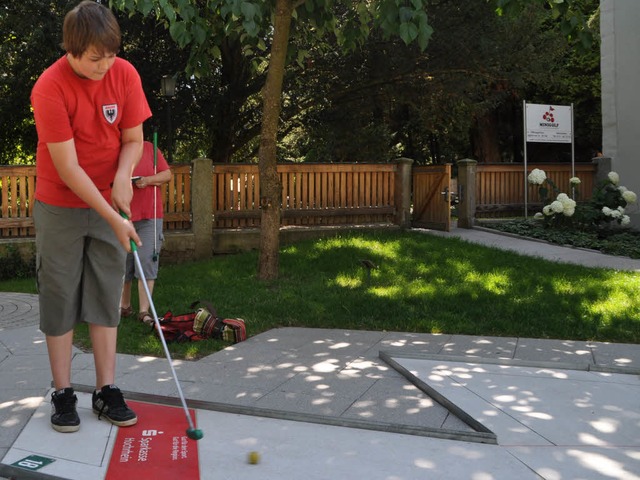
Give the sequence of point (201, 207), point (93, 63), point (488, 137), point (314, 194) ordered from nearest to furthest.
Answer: point (93, 63), point (201, 207), point (314, 194), point (488, 137)

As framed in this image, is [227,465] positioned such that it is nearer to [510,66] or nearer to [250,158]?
[510,66]

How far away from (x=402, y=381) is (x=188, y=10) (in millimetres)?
4168

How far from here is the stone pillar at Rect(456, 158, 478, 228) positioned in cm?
1487

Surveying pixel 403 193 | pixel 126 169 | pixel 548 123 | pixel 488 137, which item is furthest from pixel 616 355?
pixel 488 137

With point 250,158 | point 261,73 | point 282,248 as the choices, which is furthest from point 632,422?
point 250,158

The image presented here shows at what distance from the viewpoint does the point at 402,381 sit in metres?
4.91

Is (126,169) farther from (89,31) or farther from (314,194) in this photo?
(314,194)

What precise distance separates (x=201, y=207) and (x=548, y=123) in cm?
831

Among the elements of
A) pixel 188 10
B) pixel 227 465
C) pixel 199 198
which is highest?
pixel 188 10

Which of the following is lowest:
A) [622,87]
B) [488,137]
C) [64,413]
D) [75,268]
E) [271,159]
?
[64,413]

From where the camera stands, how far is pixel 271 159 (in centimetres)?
918

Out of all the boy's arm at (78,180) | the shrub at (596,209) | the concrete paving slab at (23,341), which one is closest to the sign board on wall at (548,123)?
the shrub at (596,209)

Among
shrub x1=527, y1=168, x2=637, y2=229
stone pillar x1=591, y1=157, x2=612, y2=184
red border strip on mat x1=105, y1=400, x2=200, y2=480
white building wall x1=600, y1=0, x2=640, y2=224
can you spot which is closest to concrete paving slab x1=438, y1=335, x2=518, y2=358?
red border strip on mat x1=105, y1=400, x2=200, y2=480

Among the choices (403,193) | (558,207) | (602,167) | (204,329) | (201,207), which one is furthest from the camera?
(602,167)
